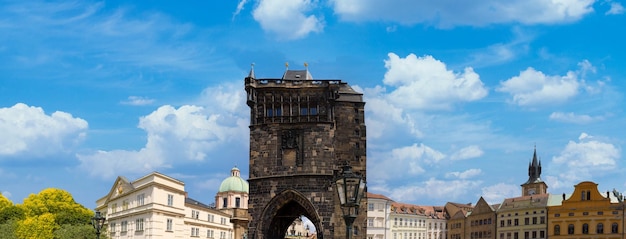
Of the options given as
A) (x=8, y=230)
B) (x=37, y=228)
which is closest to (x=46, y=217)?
(x=37, y=228)

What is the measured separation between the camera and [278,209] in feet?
189

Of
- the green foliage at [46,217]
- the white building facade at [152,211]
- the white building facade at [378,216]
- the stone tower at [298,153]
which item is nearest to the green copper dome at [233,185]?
the white building facade at [378,216]

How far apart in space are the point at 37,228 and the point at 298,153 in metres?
34.4

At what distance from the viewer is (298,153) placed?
5747 centimetres

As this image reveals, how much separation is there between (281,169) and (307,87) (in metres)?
6.84

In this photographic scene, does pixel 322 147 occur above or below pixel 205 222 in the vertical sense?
above

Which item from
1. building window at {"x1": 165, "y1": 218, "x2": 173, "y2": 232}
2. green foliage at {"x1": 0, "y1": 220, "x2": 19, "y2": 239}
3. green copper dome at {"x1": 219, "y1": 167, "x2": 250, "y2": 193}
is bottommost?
green foliage at {"x1": 0, "y1": 220, "x2": 19, "y2": 239}

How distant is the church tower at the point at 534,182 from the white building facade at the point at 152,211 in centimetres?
8255

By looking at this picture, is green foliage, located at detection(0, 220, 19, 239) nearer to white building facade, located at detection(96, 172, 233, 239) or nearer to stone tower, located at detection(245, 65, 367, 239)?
white building facade, located at detection(96, 172, 233, 239)

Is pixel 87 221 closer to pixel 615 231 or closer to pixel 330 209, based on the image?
pixel 330 209

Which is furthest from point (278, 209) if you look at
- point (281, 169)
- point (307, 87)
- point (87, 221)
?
point (87, 221)

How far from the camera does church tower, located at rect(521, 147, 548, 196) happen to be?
149625mm

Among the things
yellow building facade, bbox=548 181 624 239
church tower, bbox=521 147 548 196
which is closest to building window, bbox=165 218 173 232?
yellow building facade, bbox=548 181 624 239

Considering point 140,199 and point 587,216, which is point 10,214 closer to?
point 140,199
